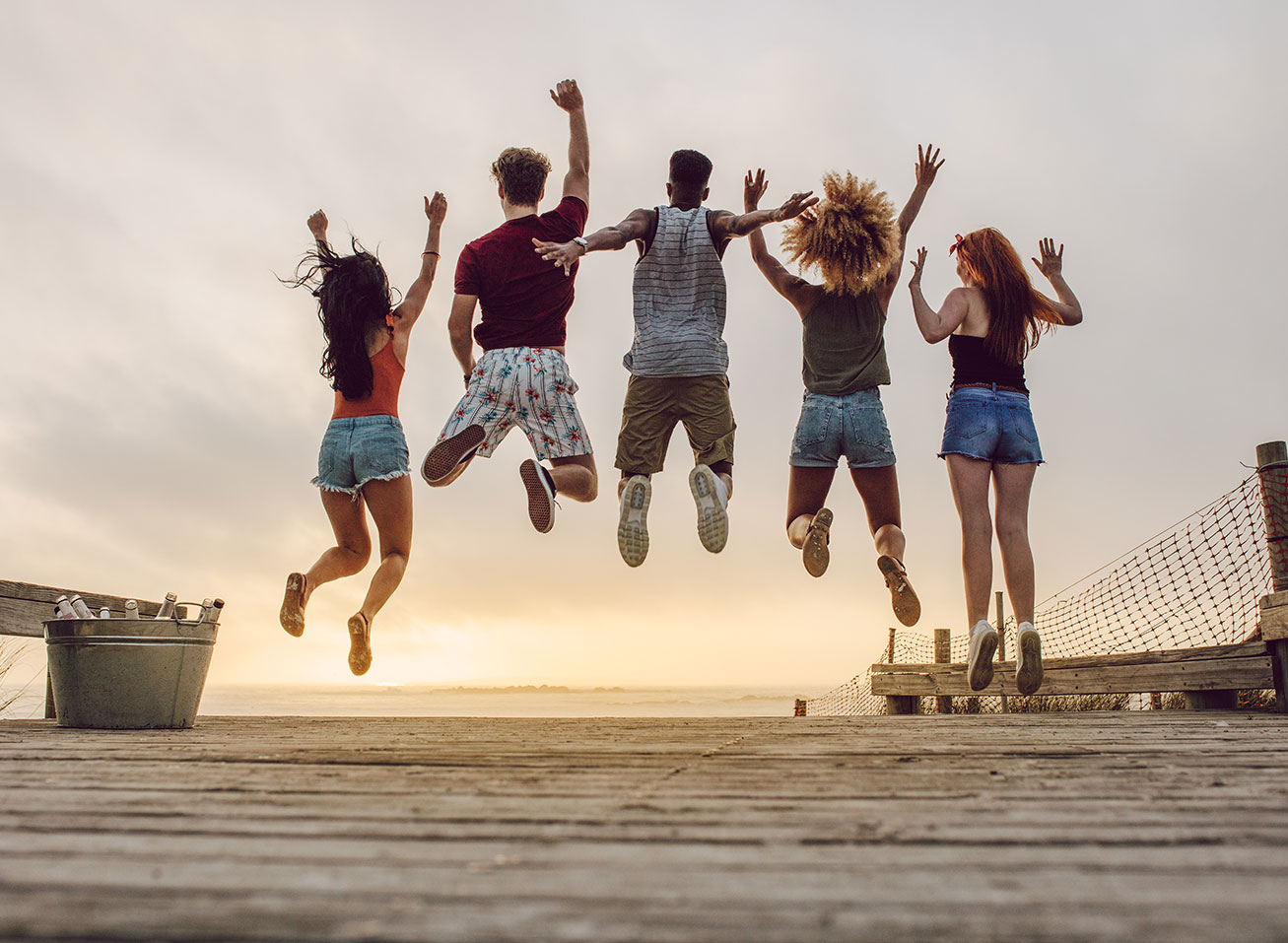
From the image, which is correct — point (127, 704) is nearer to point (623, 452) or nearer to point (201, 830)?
point (623, 452)

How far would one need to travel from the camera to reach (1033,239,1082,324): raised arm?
573cm

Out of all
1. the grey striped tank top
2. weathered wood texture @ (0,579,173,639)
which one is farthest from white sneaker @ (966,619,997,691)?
weathered wood texture @ (0,579,173,639)

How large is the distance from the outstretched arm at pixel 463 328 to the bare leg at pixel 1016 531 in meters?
3.29

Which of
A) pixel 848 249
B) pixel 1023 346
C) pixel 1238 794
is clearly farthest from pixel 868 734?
pixel 848 249

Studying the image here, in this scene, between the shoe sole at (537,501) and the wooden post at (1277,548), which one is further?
the shoe sole at (537,501)

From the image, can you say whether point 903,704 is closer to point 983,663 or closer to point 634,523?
point 983,663

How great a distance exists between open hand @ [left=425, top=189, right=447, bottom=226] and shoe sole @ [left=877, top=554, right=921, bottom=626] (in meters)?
3.74

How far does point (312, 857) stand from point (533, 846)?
36 cm

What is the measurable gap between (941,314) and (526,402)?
8.25 ft

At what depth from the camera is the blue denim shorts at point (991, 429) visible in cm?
529

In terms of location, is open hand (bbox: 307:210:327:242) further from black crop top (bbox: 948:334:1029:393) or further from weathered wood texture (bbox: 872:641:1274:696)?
weathered wood texture (bbox: 872:641:1274:696)

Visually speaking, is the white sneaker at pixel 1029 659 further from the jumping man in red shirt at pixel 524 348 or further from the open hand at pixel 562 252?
the open hand at pixel 562 252

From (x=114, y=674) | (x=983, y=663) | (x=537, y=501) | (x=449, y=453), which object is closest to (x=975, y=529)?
(x=983, y=663)

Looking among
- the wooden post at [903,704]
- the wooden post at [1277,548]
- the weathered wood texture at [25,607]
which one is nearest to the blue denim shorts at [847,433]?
the wooden post at [1277,548]
